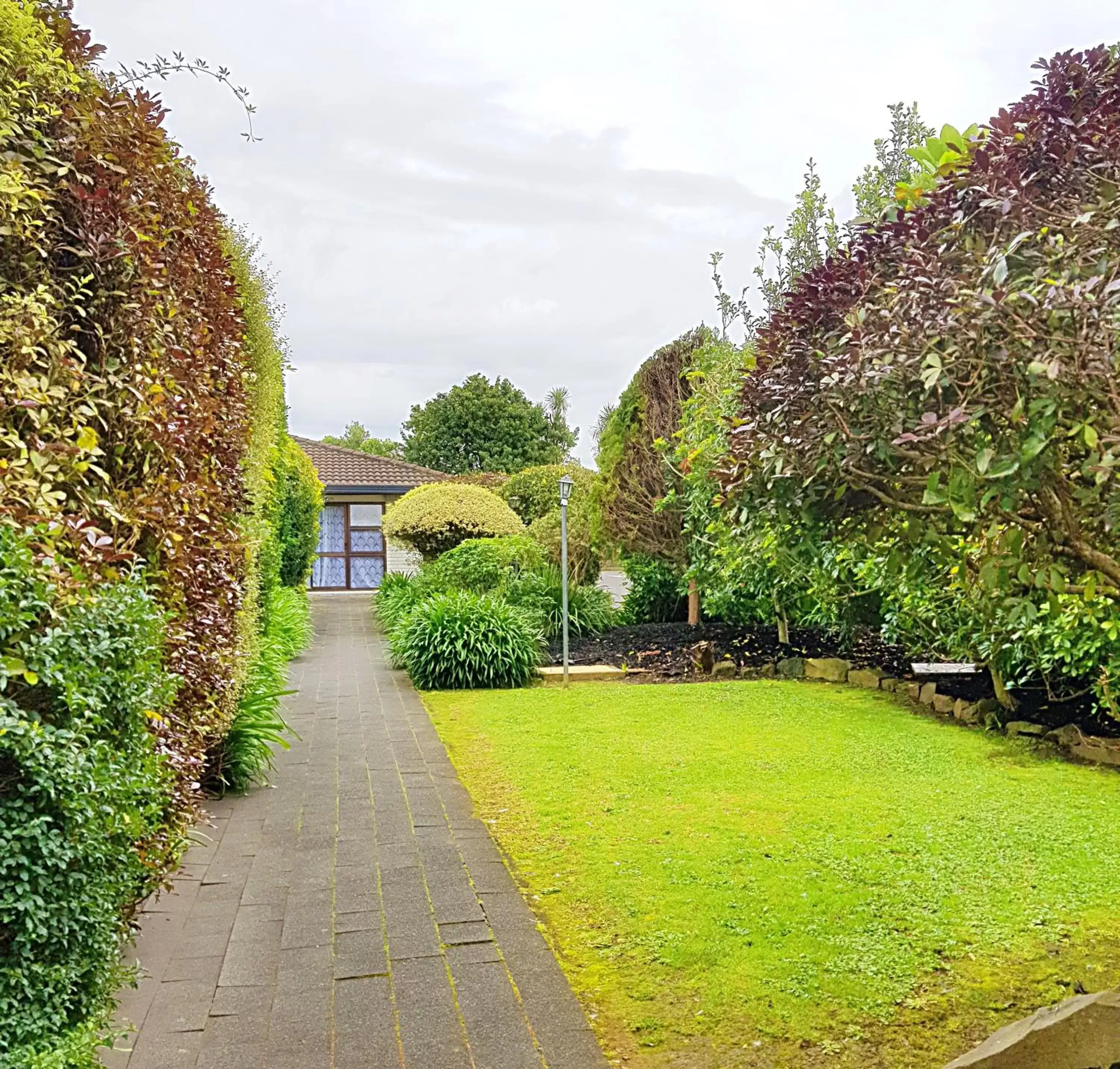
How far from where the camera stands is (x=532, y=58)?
8172 mm

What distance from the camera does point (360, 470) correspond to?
89.2 feet

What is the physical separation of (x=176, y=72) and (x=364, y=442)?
5111 centimetres

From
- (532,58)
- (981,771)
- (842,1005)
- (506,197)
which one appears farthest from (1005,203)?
(506,197)

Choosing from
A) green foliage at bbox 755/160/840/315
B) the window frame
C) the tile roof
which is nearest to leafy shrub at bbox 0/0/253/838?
green foliage at bbox 755/160/840/315

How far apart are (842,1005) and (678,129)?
8710 millimetres

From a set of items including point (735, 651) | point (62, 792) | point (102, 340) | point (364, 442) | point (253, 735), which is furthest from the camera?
point (364, 442)

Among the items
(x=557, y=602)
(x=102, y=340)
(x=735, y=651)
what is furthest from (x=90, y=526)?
(x=557, y=602)

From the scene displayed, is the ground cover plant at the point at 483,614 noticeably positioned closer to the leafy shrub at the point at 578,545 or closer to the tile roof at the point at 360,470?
the leafy shrub at the point at 578,545

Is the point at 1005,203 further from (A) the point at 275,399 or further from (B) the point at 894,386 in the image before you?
(A) the point at 275,399

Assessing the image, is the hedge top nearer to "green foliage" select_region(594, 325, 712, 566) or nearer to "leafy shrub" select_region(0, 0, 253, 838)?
"leafy shrub" select_region(0, 0, 253, 838)

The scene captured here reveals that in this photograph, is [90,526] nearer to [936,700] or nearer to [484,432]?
[936,700]

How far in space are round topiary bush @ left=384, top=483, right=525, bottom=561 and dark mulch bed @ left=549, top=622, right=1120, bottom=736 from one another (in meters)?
5.45

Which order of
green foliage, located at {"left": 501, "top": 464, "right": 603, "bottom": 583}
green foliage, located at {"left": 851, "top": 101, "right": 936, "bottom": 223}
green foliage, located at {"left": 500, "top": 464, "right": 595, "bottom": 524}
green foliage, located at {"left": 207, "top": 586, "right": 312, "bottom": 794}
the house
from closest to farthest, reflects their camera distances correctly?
1. green foliage, located at {"left": 207, "top": 586, "right": 312, "bottom": 794}
2. green foliage, located at {"left": 851, "top": 101, "right": 936, "bottom": 223}
3. green foliage, located at {"left": 501, "top": 464, "right": 603, "bottom": 583}
4. green foliage, located at {"left": 500, "top": 464, "right": 595, "bottom": 524}
5. the house

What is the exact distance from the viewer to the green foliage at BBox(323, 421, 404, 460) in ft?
170
